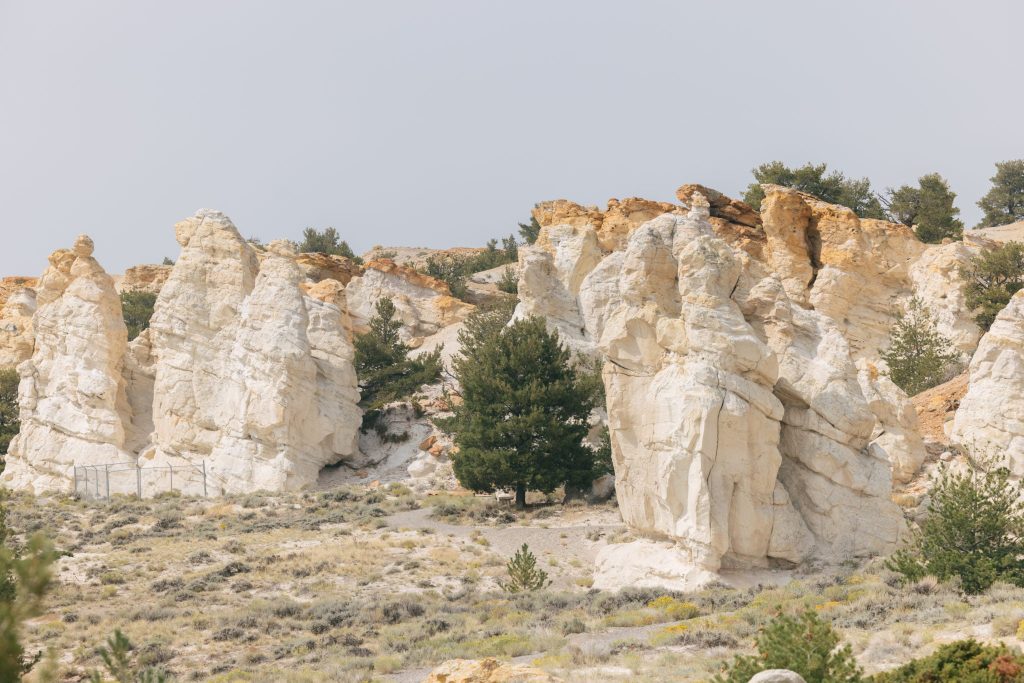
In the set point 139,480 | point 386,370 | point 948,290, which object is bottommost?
point 139,480

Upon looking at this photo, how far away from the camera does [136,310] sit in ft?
214

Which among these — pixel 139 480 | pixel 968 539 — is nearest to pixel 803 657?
pixel 968 539

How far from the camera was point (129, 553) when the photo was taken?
3136 cm

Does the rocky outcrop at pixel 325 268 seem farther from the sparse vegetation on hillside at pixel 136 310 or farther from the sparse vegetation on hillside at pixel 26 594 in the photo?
the sparse vegetation on hillside at pixel 26 594

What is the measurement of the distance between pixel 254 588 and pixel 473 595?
221 inches

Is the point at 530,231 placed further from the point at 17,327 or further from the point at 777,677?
the point at 777,677

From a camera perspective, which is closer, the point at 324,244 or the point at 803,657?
the point at 803,657

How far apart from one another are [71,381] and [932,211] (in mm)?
42506

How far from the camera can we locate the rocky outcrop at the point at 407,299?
63.3 meters

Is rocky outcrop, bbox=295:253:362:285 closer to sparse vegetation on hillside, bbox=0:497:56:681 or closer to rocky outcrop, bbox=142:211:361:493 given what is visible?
rocky outcrop, bbox=142:211:361:493

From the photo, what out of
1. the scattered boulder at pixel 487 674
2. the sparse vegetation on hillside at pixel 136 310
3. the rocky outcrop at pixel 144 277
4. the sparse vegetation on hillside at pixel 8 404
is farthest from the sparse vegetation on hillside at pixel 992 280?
the rocky outcrop at pixel 144 277

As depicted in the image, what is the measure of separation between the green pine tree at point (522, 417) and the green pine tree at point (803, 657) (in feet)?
70.0

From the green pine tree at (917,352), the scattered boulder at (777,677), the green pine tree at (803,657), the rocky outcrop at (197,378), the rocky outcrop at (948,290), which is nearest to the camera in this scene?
the scattered boulder at (777,677)

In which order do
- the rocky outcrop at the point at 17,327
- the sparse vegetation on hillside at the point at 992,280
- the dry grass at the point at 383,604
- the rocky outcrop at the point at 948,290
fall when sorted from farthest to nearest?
the rocky outcrop at the point at 17,327 → the rocky outcrop at the point at 948,290 → the sparse vegetation on hillside at the point at 992,280 → the dry grass at the point at 383,604
